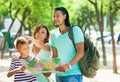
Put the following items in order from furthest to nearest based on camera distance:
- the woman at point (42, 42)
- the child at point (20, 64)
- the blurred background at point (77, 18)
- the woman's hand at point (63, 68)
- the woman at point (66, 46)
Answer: the blurred background at point (77, 18) → the woman at point (42, 42) → the child at point (20, 64) → the woman at point (66, 46) → the woman's hand at point (63, 68)

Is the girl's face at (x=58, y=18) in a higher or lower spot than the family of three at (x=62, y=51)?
higher

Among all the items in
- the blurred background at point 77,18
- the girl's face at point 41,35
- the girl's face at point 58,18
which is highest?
the girl's face at point 58,18

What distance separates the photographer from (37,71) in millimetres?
4957

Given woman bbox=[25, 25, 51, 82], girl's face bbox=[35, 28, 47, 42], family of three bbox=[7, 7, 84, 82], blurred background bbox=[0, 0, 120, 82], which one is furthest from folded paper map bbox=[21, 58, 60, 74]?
blurred background bbox=[0, 0, 120, 82]

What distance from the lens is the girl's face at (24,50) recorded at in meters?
5.14

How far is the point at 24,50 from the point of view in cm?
517

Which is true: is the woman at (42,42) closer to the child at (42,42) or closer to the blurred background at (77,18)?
the child at (42,42)

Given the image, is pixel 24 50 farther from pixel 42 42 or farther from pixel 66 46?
pixel 42 42

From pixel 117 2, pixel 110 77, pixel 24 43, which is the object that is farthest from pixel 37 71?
pixel 117 2

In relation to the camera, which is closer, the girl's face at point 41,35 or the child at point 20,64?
the child at point 20,64

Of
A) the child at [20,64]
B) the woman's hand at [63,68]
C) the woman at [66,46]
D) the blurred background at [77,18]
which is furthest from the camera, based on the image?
the blurred background at [77,18]

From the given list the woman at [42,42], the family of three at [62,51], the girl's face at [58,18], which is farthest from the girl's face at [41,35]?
the girl's face at [58,18]

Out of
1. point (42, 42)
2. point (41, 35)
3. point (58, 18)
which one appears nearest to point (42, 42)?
point (42, 42)

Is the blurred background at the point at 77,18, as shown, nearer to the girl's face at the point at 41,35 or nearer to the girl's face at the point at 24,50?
the girl's face at the point at 41,35
